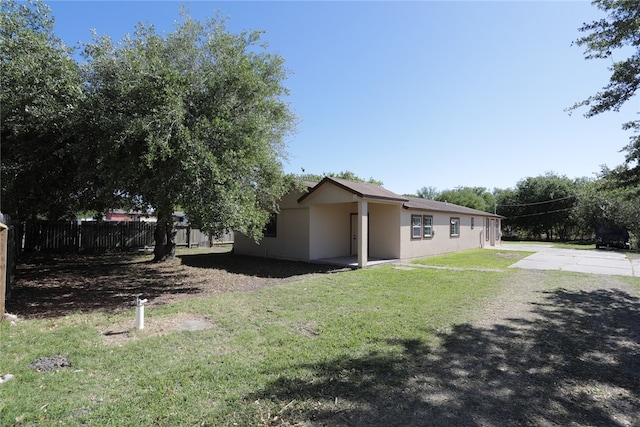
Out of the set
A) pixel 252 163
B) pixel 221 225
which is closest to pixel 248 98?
pixel 252 163

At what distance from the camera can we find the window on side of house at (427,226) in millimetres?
17378

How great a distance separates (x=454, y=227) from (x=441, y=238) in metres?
2.47

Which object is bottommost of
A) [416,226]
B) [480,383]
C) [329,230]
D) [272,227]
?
[480,383]

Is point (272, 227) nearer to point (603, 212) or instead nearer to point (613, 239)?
point (613, 239)

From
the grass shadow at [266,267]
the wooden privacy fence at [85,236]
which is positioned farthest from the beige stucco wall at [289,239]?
the wooden privacy fence at [85,236]

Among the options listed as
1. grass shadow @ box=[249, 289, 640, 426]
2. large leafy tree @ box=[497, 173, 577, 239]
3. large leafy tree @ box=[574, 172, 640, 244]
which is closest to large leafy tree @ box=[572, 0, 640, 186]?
grass shadow @ box=[249, 289, 640, 426]

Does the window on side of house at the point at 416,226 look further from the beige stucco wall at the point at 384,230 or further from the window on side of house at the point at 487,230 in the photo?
the window on side of house at the point at 487,230

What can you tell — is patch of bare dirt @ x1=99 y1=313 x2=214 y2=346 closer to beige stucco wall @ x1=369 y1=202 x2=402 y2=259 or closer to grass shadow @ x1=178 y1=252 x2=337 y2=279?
grass shadow @ x1=178 y1=252 x2=337 y2=279

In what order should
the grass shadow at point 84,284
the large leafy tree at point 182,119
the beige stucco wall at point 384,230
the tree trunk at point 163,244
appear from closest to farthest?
the grass shadow at point 84,284 → the large leafy tree at point 182,119 → the tree trunk at point 163,244 → the beige stucco wall at point 384,230

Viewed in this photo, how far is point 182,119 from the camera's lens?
768 centimetres

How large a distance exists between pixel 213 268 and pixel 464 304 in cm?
878

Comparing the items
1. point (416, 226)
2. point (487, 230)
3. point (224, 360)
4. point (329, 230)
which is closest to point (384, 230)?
point (416, 226)

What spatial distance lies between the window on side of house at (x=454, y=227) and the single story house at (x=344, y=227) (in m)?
2.71

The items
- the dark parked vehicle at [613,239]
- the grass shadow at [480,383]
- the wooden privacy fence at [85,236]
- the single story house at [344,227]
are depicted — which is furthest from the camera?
the dark parked vehicle at [613,239]
